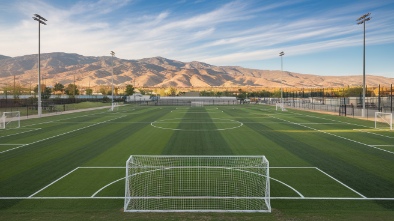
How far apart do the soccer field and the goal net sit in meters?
0.49

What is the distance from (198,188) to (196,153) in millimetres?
6265

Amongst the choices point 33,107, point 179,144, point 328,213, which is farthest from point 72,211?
point 33,107

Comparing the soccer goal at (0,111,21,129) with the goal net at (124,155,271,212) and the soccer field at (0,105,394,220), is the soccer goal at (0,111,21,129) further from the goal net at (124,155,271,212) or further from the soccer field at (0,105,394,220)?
the goal net at (124,155,271,212)

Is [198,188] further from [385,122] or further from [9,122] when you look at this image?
[9,122]

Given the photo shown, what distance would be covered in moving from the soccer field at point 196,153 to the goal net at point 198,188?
49 cm

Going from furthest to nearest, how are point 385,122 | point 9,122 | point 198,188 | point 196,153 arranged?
point 9,122, point 385,122, point 196,153, point 198,188

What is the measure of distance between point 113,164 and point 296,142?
12758 millimetres

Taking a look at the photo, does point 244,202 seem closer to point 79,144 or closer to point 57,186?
point 57,186

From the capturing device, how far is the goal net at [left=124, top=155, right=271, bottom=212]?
31.7 feet

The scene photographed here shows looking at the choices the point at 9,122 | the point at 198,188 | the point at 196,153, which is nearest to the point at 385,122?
the point at 196,153

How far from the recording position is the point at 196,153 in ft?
58.0

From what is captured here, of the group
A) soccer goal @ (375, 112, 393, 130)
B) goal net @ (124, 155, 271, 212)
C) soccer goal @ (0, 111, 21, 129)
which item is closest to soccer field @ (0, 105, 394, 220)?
goal net @ (124, 155, 271, 212)

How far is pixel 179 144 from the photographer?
20.7 metres

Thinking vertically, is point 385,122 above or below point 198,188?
above
